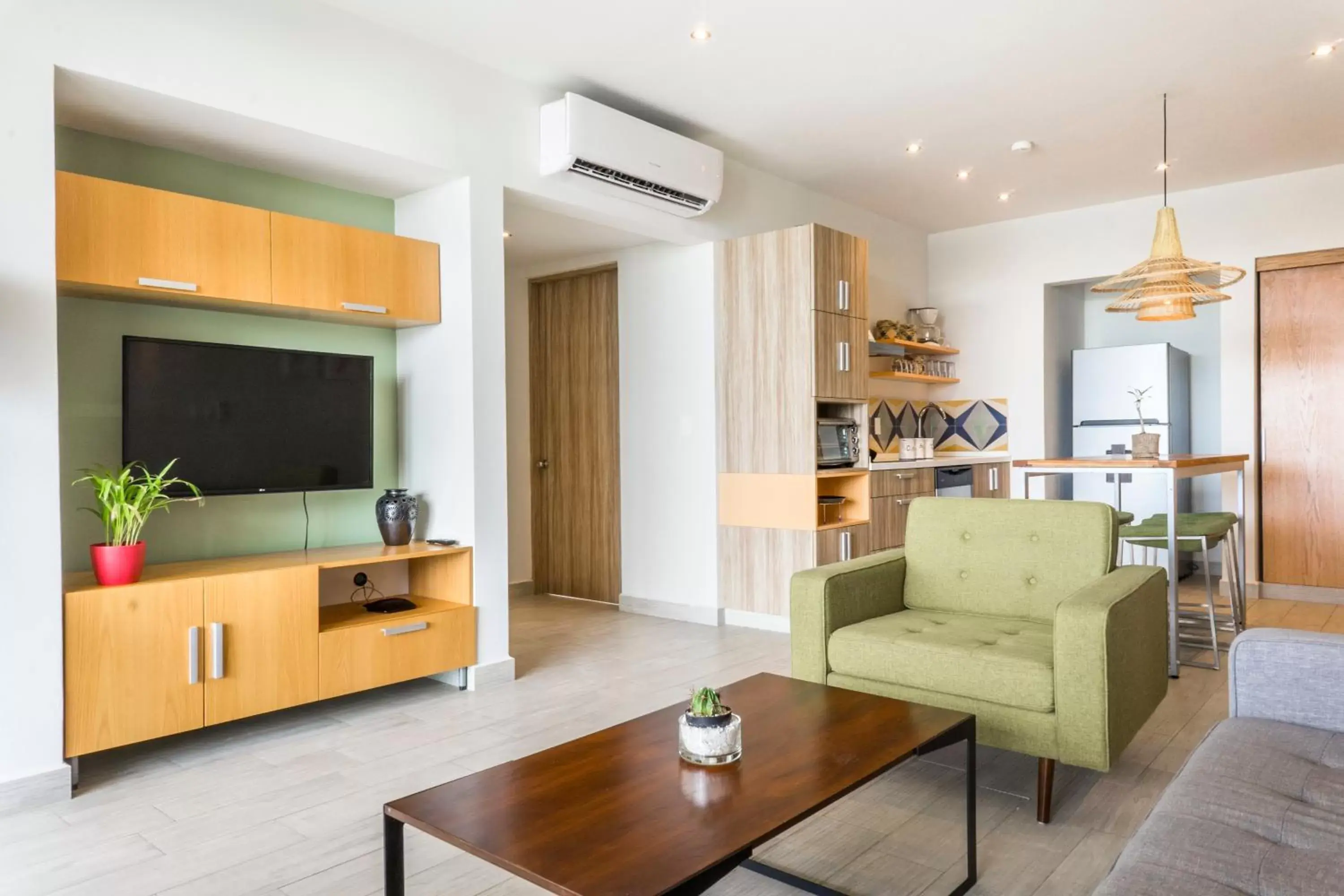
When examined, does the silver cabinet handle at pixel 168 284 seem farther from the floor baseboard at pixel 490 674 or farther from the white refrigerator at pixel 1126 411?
the white refrigerator at pixel 1126 411

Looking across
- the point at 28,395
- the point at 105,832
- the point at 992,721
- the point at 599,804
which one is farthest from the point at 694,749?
the point at 28,395

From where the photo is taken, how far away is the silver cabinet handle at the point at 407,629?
348 cm

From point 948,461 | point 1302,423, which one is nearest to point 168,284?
point 948,461

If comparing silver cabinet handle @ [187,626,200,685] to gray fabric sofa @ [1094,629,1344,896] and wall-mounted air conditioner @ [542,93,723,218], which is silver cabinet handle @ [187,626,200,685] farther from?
gray fabric sofa @ [1094,629,1344,896]

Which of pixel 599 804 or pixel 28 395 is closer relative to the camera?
pixel 599 804

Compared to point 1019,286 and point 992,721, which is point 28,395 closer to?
point 992,721

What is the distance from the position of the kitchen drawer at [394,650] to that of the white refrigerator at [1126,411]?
433cm

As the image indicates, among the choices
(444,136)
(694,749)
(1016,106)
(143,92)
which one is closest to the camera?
(694,749)

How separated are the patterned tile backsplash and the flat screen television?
12.6ft

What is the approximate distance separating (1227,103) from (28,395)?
533 cm

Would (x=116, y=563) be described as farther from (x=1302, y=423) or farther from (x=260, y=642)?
(x=1302, y=423)

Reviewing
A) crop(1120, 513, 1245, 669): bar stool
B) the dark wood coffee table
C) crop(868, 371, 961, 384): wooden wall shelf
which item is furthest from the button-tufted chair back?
crop(868, 371, 961, 384): wooden wall shelf

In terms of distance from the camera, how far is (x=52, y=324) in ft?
8.66

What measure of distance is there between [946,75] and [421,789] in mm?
3704
